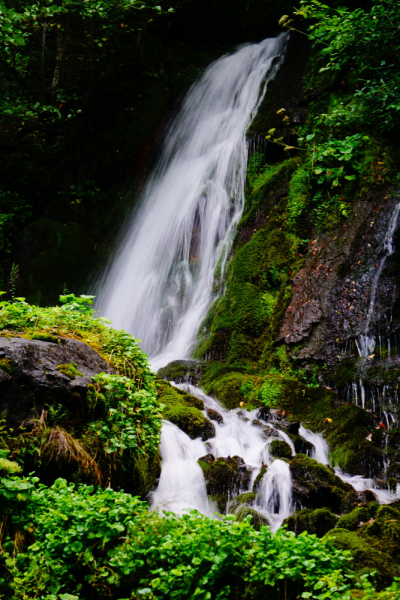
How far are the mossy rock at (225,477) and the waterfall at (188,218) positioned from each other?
13.0 feet

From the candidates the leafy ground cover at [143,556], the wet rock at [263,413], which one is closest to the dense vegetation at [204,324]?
the leafy ground cover at [143,556]

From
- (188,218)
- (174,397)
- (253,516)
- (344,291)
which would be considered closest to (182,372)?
(174,397)

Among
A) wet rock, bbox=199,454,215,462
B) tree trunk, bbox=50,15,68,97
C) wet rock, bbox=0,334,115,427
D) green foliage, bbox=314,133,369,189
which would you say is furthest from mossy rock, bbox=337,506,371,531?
tree trunk, bbox=50,15,68,97

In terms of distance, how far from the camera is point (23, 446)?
11.1ft

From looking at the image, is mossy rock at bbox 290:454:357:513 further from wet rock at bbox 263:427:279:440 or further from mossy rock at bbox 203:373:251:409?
mossy rock at bbox 203:373:251:409

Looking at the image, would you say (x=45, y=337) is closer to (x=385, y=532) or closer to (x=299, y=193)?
(x=385, y=532)

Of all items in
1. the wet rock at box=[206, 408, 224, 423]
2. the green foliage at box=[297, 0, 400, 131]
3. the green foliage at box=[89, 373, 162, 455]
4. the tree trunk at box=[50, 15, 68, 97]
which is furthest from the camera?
the tree trunk at box=[50, 15, 68, 97]

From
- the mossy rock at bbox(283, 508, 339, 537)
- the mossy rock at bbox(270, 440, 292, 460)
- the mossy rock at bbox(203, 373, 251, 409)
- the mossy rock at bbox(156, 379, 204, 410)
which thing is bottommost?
the mossy rock at bbox(283, 508, 339, 537)

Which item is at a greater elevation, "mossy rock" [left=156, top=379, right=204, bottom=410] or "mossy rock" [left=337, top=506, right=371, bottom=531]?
"mossy rock" [left=156, top=379, right=204, bottom=410]

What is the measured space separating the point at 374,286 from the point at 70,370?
5.07 metres

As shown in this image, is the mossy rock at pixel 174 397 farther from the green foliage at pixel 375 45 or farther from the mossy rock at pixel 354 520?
the green foliage at pixel 375 45

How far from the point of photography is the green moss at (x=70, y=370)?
152 inches

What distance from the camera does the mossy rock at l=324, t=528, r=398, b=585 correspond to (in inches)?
117

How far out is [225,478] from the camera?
4914 mm
